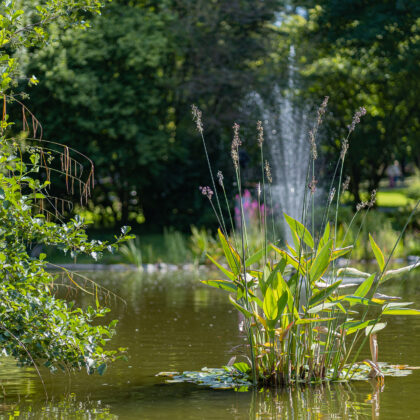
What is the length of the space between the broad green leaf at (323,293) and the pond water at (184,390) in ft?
2.33

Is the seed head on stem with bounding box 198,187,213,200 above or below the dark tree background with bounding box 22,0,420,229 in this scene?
below

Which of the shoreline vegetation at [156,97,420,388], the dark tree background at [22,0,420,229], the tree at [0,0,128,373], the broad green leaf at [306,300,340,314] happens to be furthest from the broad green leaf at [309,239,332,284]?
the dark tree background at [22,0,420,229]

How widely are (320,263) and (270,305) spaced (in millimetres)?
518

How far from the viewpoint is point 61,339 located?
20.6 ft

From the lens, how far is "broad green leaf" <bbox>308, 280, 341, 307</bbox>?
21.3ft

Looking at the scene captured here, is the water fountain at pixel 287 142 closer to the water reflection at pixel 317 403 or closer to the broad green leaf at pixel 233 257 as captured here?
the broad green leaf at pixel 233 257

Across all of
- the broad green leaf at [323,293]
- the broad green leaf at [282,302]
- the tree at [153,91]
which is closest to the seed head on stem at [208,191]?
the broad green leaf at [282,302]

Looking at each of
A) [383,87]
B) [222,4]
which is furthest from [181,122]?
[383,87]

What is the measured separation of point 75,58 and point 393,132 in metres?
13.0

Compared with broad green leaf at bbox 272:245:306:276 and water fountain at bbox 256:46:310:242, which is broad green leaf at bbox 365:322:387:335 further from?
water fountain at bbox 256:46:310:242

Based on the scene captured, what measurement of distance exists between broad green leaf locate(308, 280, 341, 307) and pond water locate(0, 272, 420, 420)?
711 millimetres

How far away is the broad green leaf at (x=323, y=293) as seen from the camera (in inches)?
256

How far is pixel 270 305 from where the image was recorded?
21.5 feet

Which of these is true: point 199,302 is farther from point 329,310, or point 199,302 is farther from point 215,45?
point 215,45
